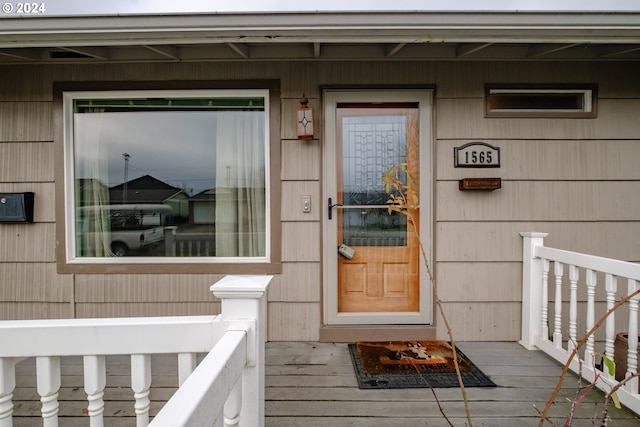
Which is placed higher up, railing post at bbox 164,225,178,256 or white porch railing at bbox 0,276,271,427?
railing post at bbox 164,225,178,256

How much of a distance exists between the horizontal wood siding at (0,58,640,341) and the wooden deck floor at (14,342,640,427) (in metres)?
0.42

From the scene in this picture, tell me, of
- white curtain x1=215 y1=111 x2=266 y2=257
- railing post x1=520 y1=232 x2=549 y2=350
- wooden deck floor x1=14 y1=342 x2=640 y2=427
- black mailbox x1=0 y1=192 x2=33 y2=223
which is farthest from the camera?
white curtain x1=215 y1=111 x2=266 y2=257

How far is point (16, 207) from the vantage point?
8.28 feet

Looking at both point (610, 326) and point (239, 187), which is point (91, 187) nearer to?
point (239, 187)

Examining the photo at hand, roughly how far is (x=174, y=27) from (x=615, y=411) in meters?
3.16

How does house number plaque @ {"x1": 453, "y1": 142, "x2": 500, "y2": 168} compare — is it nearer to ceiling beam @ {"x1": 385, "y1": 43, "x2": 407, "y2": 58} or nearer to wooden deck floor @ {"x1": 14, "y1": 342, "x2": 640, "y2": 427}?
ceiling beam @ {"x1": 385, "y1": 43, "x2": 407, "y2": 58}

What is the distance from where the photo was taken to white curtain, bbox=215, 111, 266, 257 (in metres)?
2.62

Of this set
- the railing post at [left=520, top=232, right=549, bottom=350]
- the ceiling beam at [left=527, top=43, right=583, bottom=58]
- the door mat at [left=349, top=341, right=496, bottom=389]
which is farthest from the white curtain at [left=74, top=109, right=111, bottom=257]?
the ceiling beam at [left=527, top=43, right=583, bottom=58]

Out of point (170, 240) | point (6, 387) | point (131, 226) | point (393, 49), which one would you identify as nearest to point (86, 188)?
point (131, 226)

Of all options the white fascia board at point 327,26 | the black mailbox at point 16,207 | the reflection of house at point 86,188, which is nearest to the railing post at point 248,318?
the white fascia board at point 327,26

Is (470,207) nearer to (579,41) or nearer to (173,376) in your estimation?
(579,41)

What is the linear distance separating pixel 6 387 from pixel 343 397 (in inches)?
56.4

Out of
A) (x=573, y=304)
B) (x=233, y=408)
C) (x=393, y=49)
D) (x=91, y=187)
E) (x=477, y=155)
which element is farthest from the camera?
(x=91, y=187)

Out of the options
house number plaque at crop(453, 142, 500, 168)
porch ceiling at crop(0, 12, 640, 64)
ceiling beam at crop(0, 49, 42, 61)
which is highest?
ceiling beam at crop(0, 49, 42, 61)
